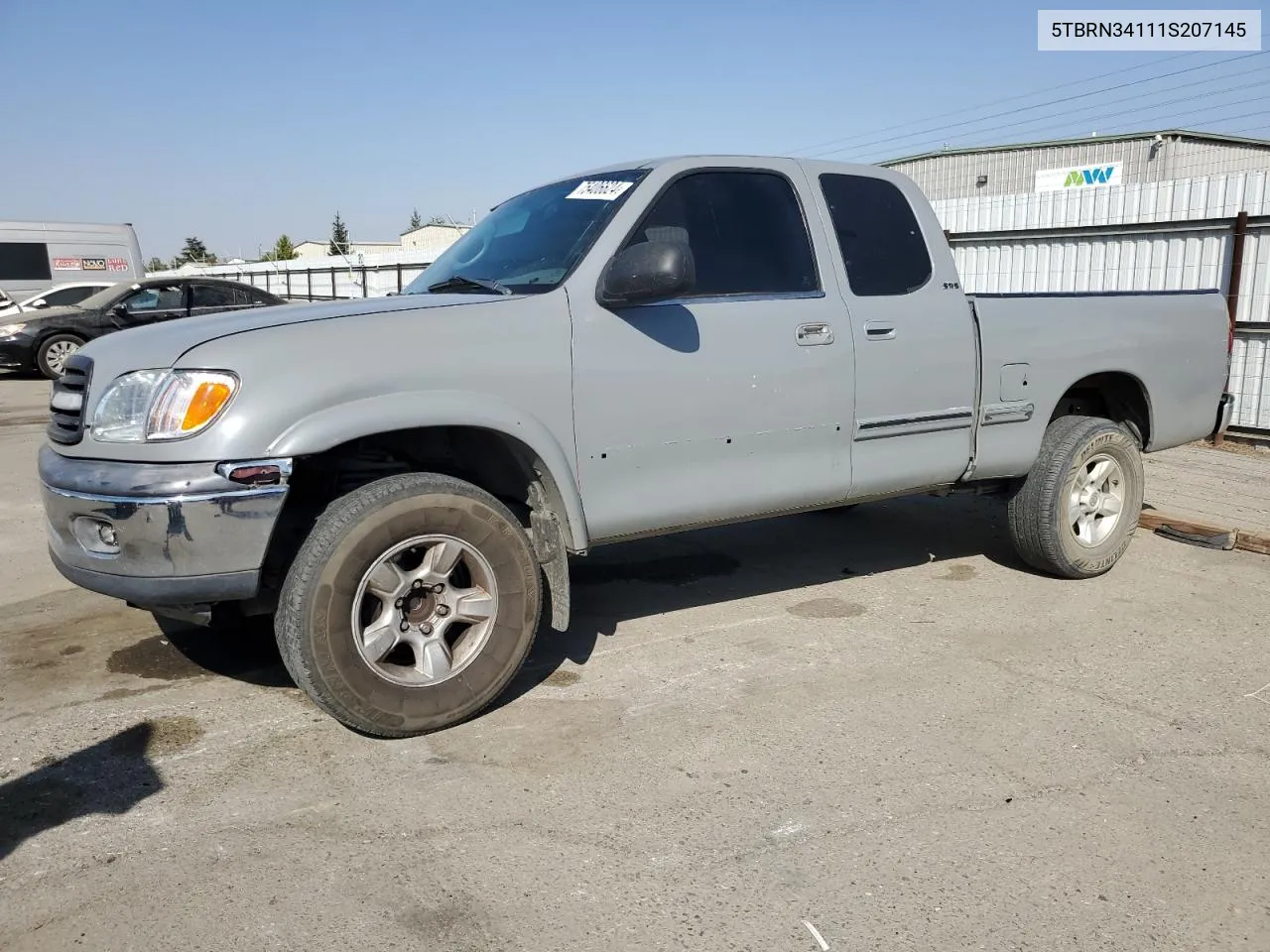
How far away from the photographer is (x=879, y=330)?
4.40m

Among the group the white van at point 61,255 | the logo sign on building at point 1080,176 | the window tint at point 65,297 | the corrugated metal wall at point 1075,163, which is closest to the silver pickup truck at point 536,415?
the window tint at point 65,297

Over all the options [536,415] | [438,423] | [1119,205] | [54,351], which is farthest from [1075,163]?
[438,423]

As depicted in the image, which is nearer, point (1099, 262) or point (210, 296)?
point (1099, 262)

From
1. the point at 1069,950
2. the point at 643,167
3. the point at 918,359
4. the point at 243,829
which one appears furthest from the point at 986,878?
the point at 643,167

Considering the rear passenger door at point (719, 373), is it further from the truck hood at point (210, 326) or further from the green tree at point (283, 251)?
the green tree at point (283, 251)

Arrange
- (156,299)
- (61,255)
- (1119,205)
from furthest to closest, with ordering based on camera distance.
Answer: (61,255) < (156,299) < (1119,205)

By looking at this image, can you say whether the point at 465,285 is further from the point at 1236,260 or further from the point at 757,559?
the point at 1236,260

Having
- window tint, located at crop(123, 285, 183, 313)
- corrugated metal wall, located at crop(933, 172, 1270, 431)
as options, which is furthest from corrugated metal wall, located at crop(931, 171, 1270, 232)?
window tint, located at crop(123, 285, 183, 313)

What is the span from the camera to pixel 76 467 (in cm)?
328

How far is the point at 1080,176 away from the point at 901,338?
33.0 metres

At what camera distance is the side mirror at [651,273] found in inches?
141

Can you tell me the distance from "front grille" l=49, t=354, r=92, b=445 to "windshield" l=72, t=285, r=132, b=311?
42.3 feet

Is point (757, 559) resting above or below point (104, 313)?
below

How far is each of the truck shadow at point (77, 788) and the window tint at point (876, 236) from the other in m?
3.30
